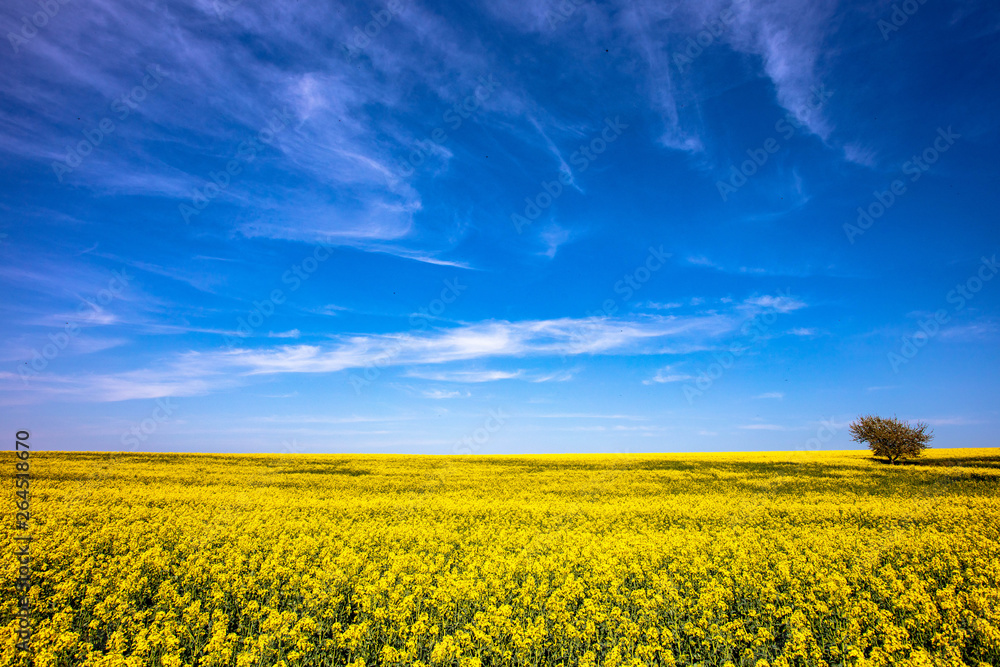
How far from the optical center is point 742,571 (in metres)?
9.54

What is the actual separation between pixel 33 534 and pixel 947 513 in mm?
28208

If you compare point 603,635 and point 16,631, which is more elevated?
point 16,631

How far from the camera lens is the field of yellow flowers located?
635 cm

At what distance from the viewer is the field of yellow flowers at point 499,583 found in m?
6.35

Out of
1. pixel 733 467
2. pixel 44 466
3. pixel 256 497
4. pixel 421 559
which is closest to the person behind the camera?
pixel 421 559

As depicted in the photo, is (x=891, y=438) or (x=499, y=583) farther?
(x=891, y=438)

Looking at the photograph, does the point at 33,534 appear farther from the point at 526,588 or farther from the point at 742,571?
the point at 742,571

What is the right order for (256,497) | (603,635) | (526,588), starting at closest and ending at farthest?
1. (603,635)
2. (526,588)
3. (256,497)

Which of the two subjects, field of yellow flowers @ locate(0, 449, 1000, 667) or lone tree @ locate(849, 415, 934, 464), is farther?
lone tree @ locate(849, 415, 934, 464)

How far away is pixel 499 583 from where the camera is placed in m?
8.32

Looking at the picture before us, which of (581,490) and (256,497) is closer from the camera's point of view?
(256,497)

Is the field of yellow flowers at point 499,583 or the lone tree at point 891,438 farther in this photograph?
the lone tree at point 891,438

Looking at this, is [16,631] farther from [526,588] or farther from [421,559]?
[526,588]

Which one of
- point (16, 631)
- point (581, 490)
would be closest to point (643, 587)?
point (16, 631)
